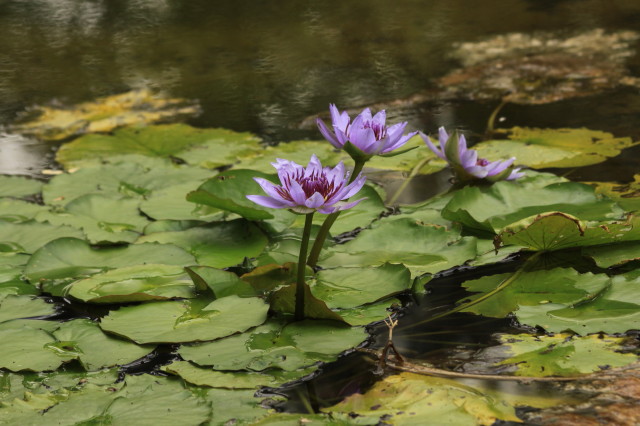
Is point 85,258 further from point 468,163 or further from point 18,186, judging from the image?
point 468,163

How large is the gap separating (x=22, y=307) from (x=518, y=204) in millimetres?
1101

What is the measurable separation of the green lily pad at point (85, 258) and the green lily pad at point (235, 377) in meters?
0.44

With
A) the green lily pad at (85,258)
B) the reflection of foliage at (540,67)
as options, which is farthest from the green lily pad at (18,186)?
the reflection of foliage at (540,67)

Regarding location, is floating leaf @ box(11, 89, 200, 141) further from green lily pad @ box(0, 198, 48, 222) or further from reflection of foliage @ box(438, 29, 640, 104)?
reflection of foliage @ box(438, 29, 640, 104)

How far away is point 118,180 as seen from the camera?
2.14 metres

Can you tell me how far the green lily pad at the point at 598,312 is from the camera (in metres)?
1.26

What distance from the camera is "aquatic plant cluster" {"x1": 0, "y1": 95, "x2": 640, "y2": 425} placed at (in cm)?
114

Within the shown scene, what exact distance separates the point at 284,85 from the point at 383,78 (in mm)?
436

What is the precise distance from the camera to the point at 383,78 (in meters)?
3.28

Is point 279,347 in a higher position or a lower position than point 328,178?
lower

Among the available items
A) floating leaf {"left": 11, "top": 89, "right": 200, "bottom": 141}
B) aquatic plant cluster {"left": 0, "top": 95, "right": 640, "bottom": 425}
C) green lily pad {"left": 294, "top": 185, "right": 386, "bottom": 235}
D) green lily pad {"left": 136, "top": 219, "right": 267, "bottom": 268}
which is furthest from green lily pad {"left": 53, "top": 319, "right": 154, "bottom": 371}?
floating leaf {"left": 11, "top": 89, "right": 200, "bottom": 141}

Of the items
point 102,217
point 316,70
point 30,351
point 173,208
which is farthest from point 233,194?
point 316,70

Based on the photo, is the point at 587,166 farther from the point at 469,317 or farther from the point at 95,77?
the point at 95,77

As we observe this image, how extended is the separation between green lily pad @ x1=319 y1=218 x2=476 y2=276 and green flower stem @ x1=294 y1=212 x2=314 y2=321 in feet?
0.81
